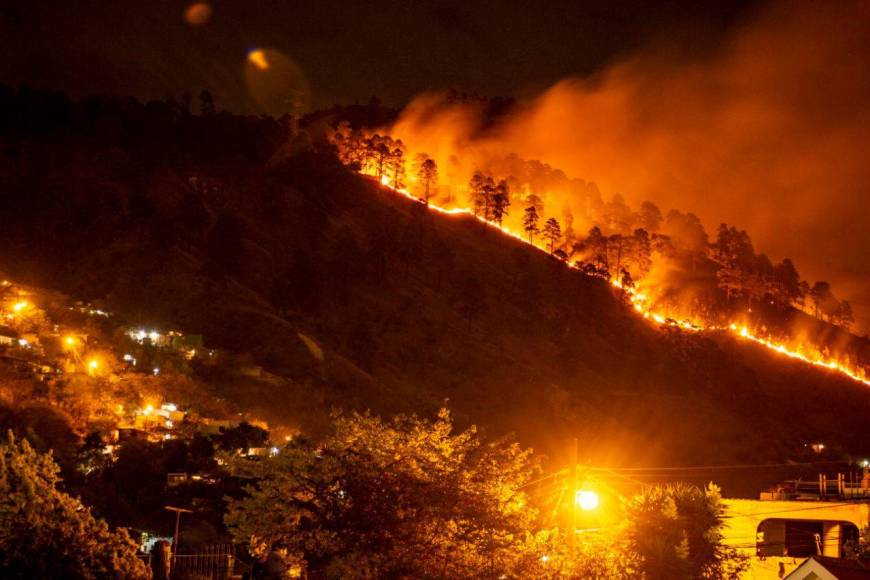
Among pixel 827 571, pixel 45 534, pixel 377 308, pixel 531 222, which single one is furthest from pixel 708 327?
pixel 45 534

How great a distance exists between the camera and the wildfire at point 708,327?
350 feet

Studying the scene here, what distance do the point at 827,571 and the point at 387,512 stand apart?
27.2ft

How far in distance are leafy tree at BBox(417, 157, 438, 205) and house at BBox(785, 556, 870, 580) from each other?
10224 centimetres

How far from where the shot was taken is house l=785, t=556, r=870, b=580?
1107 cm

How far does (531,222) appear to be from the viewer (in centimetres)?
11081

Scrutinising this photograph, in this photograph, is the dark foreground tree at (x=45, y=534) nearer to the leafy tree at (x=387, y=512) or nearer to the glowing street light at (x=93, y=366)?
the leafy tree at (x=387, y=512)

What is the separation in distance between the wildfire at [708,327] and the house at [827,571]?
93.8 meters

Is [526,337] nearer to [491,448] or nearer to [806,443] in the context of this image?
[806,443]

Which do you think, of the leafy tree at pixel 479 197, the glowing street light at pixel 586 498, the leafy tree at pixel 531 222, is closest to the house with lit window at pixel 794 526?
the glowing street light at pixel 586 498

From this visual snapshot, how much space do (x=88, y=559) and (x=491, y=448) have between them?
33.2 ft

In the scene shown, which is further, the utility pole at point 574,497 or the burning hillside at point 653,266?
the burning hillside at point 653,266

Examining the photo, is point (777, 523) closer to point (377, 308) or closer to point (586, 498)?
point (586, 498)

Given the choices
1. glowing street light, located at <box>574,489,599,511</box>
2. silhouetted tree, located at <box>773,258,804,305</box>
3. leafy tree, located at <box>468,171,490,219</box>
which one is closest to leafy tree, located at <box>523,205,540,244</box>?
leafy tree, located at <box>468,171,490,219</box>

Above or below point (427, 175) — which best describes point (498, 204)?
below
